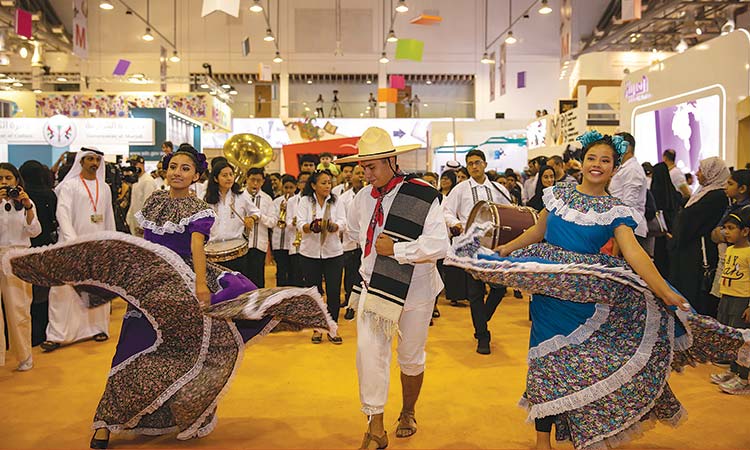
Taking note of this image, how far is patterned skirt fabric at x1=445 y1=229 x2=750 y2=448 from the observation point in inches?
111

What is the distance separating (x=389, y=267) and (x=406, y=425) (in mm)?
959

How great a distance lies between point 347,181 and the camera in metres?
8.15

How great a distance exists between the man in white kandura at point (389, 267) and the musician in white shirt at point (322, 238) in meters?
2.48

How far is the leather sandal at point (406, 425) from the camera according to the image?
3.60 metres

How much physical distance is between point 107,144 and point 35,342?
379 inches

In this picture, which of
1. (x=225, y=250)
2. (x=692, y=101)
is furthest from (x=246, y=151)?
(x=692, y=101)

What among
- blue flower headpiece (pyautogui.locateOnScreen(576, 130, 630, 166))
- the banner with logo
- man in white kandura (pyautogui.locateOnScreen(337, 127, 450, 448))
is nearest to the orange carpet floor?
man in white kandura (pyautogui.locateOnScreen(337, 127, 450, 448))

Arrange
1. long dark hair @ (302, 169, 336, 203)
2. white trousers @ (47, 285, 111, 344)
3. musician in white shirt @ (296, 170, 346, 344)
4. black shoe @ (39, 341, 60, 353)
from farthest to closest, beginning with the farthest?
1. long dark hair @ (302, 169, 336, 203)
2. musician in white shirt @ (296, 170, 346, 344)
3. white trousers @ (47, 285, 111, 344)
4. black shoe @ (39, 341, 60, 353)

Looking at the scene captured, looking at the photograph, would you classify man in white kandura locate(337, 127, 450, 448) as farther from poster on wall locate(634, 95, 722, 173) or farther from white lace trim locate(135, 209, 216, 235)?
poster on wall locate(634, 95, 722, 173)

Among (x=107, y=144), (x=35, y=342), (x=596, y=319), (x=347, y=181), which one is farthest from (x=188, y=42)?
(x=596, y=319)

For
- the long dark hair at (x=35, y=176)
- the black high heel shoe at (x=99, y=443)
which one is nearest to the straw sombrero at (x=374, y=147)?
the black high heel shoe at (x=99, y=443)

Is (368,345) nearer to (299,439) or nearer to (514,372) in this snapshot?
(299,439)

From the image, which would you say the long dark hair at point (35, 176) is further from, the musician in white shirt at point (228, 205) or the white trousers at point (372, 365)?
the white trousers at point (372, 365)

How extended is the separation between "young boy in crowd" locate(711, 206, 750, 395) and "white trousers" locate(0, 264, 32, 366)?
16.2 ft
